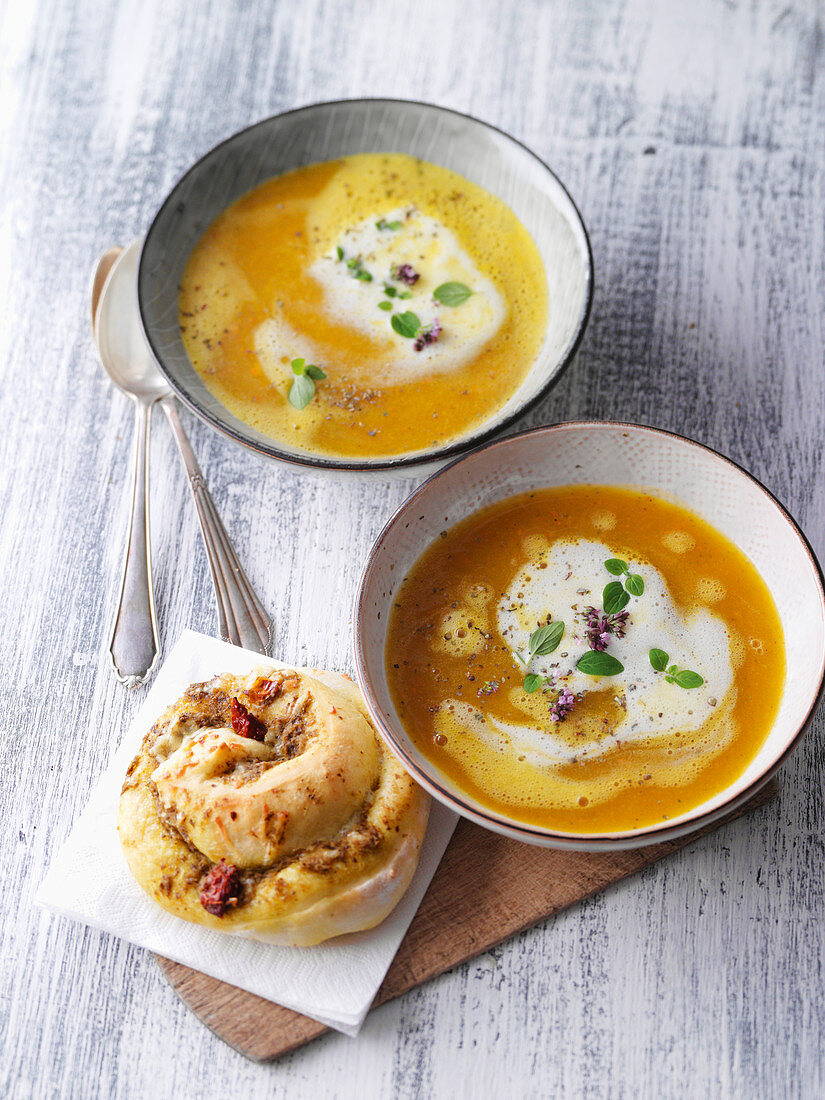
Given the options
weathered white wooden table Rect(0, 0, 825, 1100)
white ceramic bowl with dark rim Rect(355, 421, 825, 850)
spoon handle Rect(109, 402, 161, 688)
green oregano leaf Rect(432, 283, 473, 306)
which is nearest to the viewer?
white ceramic bowl with dark rim Rect(355, 421, 825, 850)

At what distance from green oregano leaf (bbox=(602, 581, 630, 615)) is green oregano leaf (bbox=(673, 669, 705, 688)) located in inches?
7.6

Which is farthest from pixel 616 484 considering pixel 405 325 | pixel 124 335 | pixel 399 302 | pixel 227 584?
pixel 124 335

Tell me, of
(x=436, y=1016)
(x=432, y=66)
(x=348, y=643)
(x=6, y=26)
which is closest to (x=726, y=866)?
(x=436, y=1016)

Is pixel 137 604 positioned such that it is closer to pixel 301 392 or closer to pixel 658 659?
pixel 301 392

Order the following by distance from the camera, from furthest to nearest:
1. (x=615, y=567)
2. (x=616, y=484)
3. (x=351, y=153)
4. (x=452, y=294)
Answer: (x=351, y=153), (x=452, y=294), (x=616, y=484), (x=615, y=567)

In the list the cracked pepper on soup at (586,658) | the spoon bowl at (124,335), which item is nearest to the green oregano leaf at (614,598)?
the cracked pepper on soup at (586,658)

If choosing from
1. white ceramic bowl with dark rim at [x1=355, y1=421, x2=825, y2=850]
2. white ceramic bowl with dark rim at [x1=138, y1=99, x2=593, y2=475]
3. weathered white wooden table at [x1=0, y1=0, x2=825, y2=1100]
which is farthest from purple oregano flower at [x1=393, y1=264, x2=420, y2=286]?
white ceramic bowl with dark rim at [x1=355, y1=421, x2=825, y2=850]

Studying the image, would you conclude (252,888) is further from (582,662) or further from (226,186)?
(226,186)

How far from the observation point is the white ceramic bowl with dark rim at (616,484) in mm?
1979

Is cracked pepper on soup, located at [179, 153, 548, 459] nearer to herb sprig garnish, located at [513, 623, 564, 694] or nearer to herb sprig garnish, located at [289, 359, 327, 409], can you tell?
herb sprig garnish, located at [289, 359, 327, 409]

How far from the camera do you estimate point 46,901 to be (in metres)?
2.11

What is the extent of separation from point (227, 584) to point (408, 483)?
0.54 m

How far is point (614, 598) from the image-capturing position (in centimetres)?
222

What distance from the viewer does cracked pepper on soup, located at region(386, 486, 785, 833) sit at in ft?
6.90
